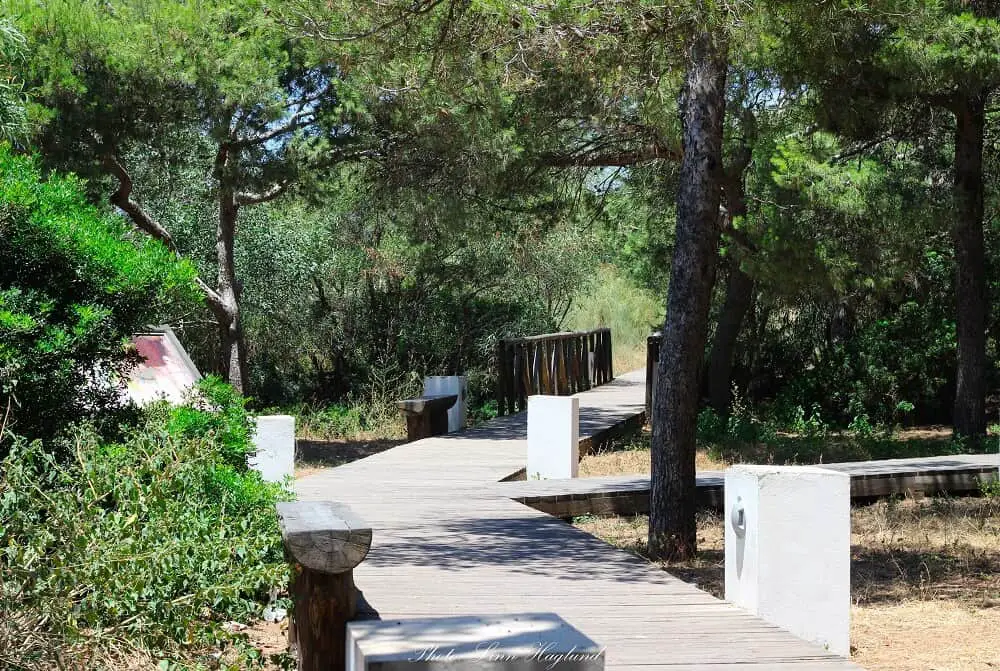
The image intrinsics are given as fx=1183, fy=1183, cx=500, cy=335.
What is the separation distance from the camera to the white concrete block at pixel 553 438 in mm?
10344

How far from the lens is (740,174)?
46.3ft

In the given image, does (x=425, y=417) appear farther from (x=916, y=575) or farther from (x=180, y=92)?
(x=916, y=575)

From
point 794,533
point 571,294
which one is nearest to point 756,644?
point 794,533

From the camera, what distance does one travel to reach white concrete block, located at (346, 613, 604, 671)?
305 cm

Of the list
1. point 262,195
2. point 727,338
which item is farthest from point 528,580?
point 262,195

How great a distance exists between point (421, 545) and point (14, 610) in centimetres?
305

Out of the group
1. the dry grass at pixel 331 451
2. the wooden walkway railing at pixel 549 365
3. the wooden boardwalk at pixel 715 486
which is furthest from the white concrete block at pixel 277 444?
the wooden walkway railing at pixel 549 365

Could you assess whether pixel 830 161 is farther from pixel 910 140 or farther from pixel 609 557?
pixel 609 557

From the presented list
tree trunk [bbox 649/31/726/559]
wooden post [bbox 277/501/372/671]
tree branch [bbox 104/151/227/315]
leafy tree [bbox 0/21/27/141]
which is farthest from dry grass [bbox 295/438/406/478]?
wooden post [bbox 277/501/372/671]

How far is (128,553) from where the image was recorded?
4.38 m

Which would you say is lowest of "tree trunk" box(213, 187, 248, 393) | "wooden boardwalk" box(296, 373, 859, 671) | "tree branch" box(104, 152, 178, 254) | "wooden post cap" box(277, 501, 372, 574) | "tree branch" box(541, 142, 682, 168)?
"wooden boardwalk" box(296, 373, 859, 671)

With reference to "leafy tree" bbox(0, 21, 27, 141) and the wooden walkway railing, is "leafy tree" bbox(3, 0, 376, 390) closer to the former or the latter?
"leafy tree" bbox(0, 21, 27, 141)

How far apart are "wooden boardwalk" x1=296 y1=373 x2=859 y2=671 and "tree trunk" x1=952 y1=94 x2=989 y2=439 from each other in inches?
244

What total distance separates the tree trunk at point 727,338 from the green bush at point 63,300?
10.9 m
